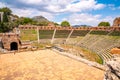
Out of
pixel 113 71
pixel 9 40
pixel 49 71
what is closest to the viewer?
pixel 113 71

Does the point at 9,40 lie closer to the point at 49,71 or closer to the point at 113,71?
the point at 49,71

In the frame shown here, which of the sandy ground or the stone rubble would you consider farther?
the sandy ground

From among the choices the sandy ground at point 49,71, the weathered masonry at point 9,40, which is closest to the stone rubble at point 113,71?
the sandy ground at point 49,71

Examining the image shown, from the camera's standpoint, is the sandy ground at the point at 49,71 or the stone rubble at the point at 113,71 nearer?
the stone rubble at the point at 113,71

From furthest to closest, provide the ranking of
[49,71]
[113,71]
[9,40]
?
[9,40], [49,71], [113,71]

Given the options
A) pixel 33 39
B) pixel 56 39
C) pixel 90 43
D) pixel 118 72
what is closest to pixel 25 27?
pixel 33 39

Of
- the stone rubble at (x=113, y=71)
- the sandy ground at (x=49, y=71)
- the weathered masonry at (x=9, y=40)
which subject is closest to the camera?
the stone rubble at (x=113, y=71)

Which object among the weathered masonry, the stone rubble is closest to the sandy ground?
the stone rubble

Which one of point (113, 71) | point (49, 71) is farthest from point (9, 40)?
point (113, 71)

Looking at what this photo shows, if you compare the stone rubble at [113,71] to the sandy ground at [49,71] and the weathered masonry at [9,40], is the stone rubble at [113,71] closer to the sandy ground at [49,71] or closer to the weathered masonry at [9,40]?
the sandy ground at [49,71]

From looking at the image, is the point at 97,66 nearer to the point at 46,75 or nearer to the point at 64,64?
the point at 64,64

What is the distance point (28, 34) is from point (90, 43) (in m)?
19.7

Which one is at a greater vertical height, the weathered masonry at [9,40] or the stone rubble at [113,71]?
the stone rubble at [113,71]

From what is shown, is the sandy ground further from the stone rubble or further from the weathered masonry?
the weathered masonry
